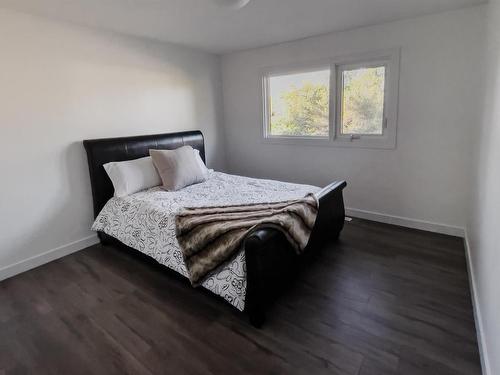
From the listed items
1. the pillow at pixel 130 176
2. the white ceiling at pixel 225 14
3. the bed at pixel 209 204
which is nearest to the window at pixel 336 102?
the white ceiling at pixel 225 14

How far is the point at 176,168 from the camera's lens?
318cm

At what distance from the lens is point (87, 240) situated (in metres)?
3.17

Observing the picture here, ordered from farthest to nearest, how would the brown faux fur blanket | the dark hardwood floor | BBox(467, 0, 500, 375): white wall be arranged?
1. the brown faux fur blanket
2. the dark hardwood floor
3. BBox(467, 0, 500, 375): white wall

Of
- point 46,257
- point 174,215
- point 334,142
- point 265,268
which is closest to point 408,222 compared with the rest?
point 334,142

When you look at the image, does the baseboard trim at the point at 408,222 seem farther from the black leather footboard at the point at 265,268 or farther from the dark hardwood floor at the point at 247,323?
the black leather footboard at the point at 265,268

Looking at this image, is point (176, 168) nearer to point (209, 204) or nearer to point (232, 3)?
point (209, 204)

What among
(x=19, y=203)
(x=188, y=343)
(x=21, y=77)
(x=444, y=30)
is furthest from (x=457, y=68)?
(x=19, y=203)

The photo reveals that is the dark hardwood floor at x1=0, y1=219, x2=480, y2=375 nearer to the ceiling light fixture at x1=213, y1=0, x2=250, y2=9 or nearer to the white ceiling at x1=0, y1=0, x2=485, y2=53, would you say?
the ceiling light fixture at x1=213, y1=0, x2=250, y2=9

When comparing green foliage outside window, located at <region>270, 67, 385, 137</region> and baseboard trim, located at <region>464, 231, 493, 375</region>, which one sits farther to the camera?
green foliage outside window, located at <region>270, 67, 385, 137</region>

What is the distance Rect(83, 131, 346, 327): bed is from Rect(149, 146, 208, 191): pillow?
0.10 m

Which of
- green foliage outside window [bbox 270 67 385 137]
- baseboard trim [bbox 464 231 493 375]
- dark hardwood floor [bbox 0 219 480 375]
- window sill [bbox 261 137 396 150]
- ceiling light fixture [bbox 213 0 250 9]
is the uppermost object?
ceiling light fixture [bbox 213 0 250 9]

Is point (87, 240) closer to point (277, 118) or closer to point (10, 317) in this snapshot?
point (10, 317)

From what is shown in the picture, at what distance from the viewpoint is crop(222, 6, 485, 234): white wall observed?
2.81 metres

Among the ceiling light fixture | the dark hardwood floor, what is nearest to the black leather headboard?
the dark hardwood floor
